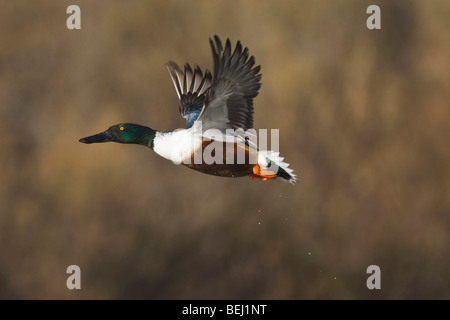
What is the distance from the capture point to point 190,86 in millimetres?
2082

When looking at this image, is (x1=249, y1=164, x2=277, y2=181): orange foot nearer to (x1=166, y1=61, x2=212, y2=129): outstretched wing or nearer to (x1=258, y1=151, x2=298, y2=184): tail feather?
(x1=258, y1=151, x2=298, y2=184): tail feather

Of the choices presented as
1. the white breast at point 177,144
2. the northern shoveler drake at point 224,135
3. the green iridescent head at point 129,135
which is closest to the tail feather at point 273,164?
the northern shoveler drake at point 224,135

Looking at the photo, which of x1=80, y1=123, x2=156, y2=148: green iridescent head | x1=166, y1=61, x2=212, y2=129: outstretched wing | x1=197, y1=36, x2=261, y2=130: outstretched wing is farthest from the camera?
x1=166, y1=61, x2=212, y2=129: outstretched wing

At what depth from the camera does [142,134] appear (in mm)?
1735

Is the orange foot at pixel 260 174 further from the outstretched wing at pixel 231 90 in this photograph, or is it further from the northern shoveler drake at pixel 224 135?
the outstretched wing at pixel 231 90

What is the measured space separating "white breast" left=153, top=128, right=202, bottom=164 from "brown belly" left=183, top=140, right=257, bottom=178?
0.02m

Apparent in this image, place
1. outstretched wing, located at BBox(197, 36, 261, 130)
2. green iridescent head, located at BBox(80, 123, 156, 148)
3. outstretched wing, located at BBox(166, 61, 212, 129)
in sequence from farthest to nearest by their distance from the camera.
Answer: outstretched wing, located at BBox(166, 61, 212, 129) < green iridescent head, located at BBox(80, 123, 156, 148) < outstretched wing, located at BBox(197, 36, 261, 130)

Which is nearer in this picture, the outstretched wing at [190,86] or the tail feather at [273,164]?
the tail feather at [273,164]

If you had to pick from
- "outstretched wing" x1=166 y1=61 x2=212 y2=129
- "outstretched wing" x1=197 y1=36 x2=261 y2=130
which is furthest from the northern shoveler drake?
"outstretched wing" x1=166 y1=61 x2=212 y2=129

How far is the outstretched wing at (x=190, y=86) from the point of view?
2053 millimetres

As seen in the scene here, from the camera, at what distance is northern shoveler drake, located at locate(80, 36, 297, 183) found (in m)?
1.65

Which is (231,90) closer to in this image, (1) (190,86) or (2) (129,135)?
(2) (129,135)

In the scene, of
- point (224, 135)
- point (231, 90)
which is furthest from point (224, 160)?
point (231, 90)

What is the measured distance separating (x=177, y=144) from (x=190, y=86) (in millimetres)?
422
